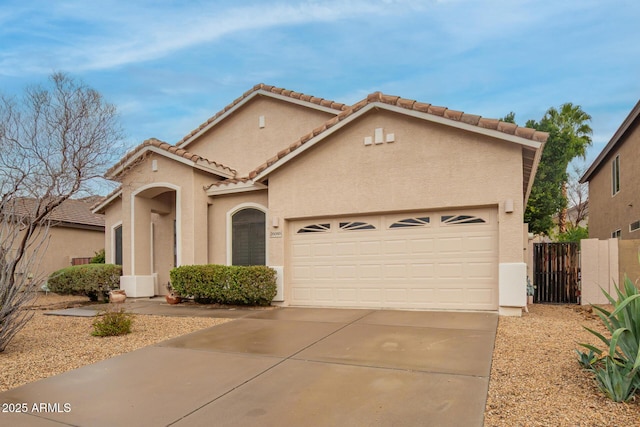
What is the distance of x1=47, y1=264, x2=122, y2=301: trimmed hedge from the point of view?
1386cm

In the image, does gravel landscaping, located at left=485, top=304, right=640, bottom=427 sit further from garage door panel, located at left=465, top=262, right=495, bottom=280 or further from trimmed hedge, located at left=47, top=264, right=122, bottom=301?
trimmed hedge, located at left=47, top=264, right=122, bottom=301

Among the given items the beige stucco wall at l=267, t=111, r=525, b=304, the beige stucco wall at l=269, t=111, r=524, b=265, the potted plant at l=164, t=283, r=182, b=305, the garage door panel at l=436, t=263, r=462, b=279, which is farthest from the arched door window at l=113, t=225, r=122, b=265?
the garage door panel at l=436, t=263, r=462, b=279

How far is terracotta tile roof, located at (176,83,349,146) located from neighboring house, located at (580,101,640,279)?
9186mm

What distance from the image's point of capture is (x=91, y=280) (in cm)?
1385

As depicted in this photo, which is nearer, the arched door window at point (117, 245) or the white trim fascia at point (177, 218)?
the white trim fascia at point (177, 218)

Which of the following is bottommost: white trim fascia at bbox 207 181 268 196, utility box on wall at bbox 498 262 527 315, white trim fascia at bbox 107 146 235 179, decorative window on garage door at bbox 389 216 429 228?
utility box on wall at bbox 498 262 527 315

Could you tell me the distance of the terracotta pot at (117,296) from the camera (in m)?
12.8

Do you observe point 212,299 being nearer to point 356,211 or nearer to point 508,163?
point 356,211

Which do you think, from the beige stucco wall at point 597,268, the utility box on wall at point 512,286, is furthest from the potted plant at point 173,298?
the beige stucco wall at point 597,268

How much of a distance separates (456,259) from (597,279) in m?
4.52

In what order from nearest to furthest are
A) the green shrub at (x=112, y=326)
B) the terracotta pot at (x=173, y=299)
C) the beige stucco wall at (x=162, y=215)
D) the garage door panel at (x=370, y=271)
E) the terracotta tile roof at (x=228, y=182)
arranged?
the green shrub at (x=112, y=326) → the garage door panel at (x=370, y=271) → the terracotta pot at (x=173, y=299) → the terracotta tile roof at (x=228, y=182) → the beige stucco wall at (x=162, y=215)

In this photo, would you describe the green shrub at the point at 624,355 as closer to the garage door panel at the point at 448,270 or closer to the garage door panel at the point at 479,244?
the garage door panel at the point at 479,244

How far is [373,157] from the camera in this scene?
10344 mm

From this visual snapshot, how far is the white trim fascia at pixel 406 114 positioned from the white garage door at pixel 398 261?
64.4 inches
